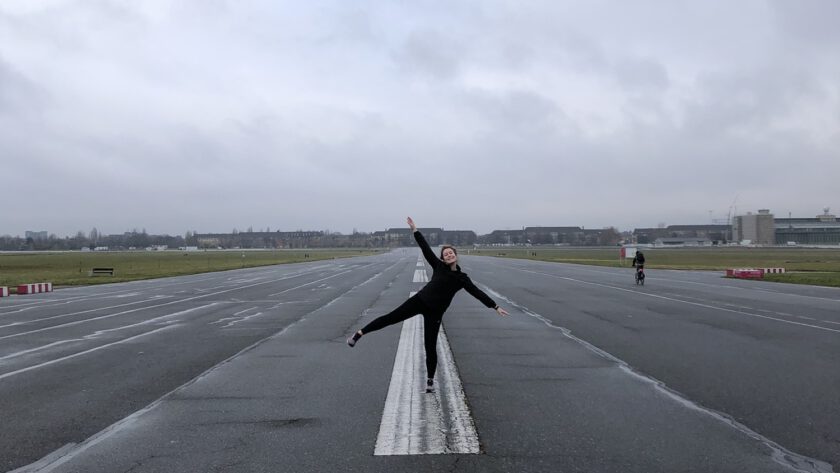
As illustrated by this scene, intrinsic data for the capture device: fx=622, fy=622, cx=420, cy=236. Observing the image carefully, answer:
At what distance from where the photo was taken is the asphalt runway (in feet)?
16.9

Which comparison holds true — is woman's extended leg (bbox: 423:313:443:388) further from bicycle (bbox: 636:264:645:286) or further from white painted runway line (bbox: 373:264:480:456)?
bicycle (bbox: 636:264:645:286)

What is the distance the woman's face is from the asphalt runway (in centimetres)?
158

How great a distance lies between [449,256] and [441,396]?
63.8 inches

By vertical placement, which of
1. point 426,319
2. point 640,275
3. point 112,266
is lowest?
point 112,266

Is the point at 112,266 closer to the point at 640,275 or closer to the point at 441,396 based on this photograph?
the point at 640,275

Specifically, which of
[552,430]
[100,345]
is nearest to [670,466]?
[552,430]

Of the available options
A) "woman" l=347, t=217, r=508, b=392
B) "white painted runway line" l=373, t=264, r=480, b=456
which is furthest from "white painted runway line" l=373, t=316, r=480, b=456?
"woman" l=347, t=217, r=508, b=392

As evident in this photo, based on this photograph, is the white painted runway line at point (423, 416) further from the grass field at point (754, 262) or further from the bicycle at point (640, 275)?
the grass field at point (754, 262)

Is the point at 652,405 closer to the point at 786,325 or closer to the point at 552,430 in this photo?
the point at 552,430

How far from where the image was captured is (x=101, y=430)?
237 inches

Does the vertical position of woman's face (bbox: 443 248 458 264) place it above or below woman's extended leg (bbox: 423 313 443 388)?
above

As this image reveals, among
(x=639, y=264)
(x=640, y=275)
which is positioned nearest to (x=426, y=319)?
(x=640, y=275)

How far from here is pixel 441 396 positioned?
719 cm

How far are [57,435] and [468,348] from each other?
663 centimetres
